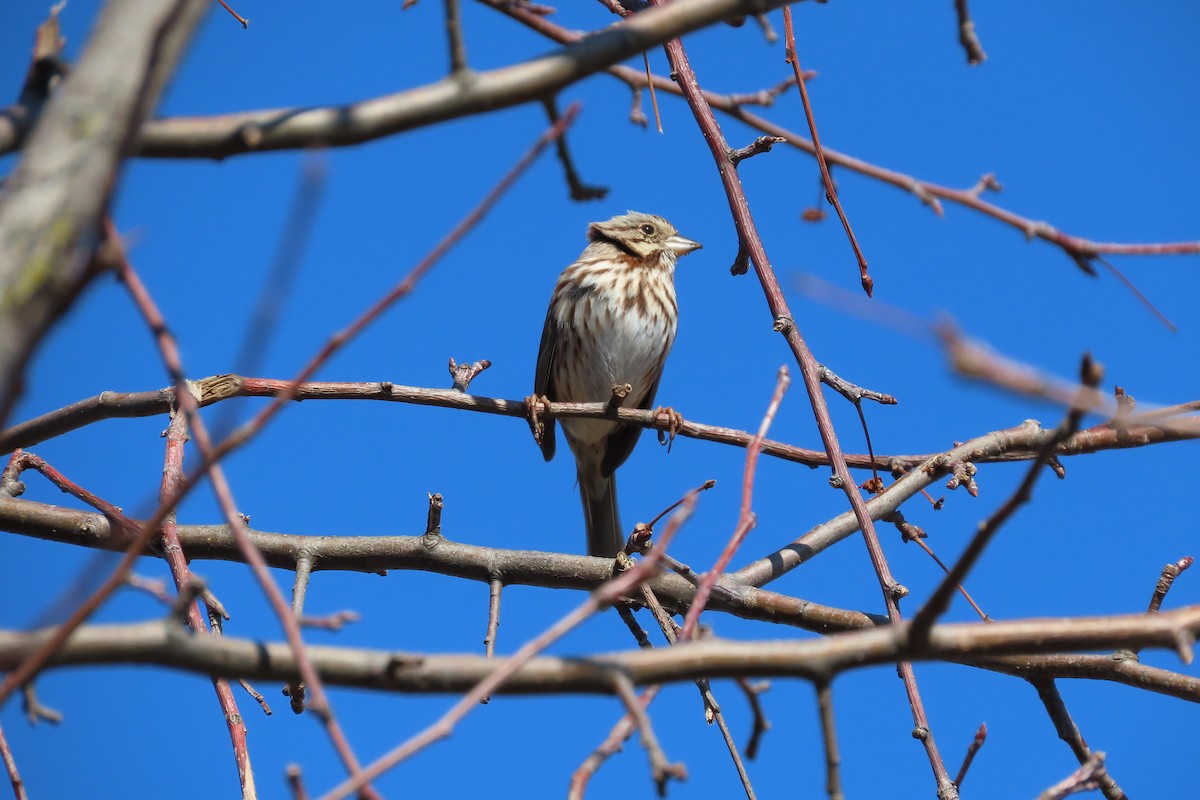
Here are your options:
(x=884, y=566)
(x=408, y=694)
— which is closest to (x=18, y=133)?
(x=408, y=694)

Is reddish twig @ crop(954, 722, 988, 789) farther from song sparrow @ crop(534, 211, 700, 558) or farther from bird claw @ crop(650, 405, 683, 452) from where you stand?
song sparrow @ crop(534, 211, 700, 558)

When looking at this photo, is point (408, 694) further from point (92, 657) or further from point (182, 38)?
point (182, 38)

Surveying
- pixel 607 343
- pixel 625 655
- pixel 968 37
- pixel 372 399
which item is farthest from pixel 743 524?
pixel 607 343

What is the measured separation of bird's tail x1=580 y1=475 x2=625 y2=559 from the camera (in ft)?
22.5

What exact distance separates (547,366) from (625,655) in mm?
5529

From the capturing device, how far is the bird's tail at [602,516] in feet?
22.5

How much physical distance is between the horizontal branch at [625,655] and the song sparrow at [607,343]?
16.6 ft

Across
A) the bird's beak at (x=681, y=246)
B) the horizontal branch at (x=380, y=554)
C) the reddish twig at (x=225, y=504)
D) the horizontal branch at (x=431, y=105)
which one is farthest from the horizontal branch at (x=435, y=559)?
the bird's beak at (x=681, y=246)

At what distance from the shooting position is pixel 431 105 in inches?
67.5

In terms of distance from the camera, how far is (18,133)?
1550mm

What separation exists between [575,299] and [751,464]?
200 inches

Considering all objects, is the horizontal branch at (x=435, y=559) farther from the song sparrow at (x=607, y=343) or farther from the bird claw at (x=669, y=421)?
the song sparrow at (x=607, y=343)

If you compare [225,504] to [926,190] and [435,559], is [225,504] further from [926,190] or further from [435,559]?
[435,559]

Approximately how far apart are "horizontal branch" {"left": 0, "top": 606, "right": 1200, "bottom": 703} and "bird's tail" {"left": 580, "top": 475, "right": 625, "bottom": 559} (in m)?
5.14
